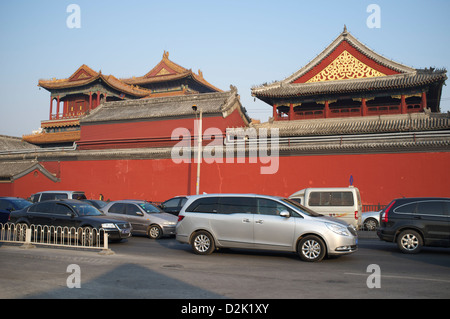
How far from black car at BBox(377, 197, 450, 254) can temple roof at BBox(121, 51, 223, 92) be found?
107 ft

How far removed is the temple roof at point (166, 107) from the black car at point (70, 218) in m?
14.9

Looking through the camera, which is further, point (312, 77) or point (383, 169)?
point (312, 77)

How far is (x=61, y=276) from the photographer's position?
7070 millimetres

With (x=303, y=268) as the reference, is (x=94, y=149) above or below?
above

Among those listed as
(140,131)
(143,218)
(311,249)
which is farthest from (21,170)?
(311,249)

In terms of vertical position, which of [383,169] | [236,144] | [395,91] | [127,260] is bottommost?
[127,260]

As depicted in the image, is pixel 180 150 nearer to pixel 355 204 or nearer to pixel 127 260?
pixel 355 204

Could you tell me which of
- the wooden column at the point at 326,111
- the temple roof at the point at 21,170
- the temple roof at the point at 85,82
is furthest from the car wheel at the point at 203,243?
the temple roof at the point at 85,82

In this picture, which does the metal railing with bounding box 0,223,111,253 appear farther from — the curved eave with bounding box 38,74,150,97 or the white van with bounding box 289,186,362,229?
the curved eave with bounding box 38,74,150,97

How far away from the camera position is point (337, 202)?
49.2 ft

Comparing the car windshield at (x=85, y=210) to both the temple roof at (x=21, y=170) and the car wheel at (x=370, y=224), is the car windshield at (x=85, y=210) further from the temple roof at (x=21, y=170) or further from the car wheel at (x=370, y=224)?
the temple roof at (x=21, y=170)

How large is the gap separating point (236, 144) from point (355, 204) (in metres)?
9.20

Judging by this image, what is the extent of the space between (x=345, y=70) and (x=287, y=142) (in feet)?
27.9
